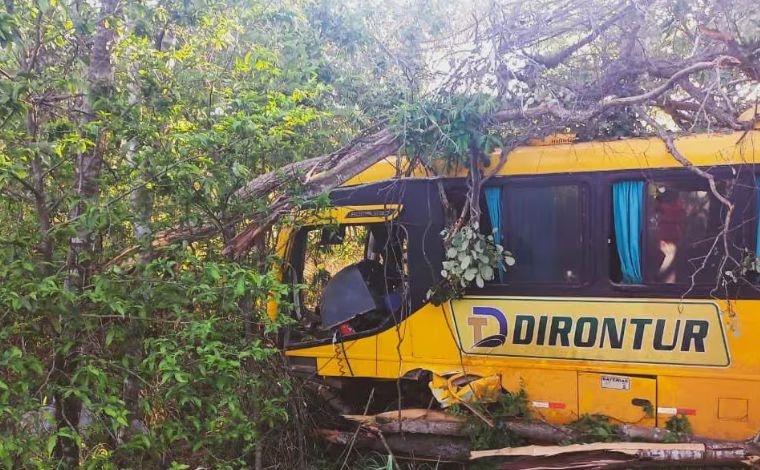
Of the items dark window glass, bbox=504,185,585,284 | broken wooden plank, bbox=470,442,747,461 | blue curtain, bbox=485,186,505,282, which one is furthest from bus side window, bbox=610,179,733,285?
broken wooden plank, bbox=470,442,747,461

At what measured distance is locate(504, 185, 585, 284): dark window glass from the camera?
4.55m

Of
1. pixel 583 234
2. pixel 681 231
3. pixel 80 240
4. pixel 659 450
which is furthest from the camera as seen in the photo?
pixel 583 234

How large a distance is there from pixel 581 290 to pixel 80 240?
3.40 meters

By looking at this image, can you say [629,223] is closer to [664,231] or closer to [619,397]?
[664,231]

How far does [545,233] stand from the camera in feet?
15.2

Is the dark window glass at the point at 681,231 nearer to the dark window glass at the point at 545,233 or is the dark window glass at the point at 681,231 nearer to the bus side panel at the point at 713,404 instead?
the dark window glass at the point at 545,233

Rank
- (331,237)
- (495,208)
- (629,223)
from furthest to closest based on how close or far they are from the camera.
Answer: (331,237) → (495,208) → (629,223)

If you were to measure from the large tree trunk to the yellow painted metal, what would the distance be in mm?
3412

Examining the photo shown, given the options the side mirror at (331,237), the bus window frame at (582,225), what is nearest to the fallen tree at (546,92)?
the bus window frame at (582,225)

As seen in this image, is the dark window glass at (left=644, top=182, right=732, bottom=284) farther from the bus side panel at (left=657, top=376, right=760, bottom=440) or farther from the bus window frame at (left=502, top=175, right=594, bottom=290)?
the bus side panel at (left=657, top=376, right=760, bottom=440)

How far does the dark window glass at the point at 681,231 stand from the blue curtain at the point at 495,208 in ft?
3.45

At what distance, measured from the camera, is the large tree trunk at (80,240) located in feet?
11.2

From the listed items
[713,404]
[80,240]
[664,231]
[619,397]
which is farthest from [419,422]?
[80,240]

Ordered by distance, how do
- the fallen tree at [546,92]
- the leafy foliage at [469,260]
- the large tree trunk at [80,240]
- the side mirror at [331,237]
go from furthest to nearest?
the side mirror at [331,237] → the leafy foliage at [469,260] → the fallen tree at [546,92] → the large tree trunk at [80,240]
